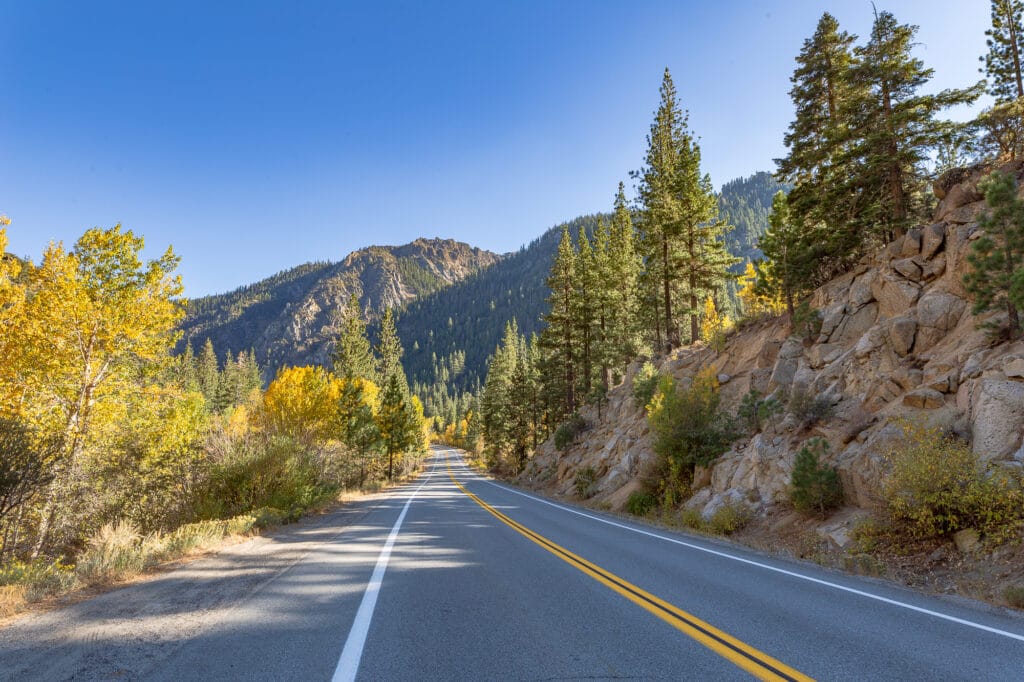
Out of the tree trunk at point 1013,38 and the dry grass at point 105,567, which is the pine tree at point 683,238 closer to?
the tree trunk at point 1013,38

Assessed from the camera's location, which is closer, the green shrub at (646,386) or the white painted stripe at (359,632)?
the white painted stripe at (359,632)

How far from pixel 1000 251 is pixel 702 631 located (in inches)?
468

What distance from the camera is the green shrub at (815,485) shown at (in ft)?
37.1

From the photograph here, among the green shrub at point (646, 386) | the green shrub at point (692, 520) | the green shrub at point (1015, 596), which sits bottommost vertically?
Result: the green shrub at point (692, 520)

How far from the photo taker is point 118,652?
13.7 ft

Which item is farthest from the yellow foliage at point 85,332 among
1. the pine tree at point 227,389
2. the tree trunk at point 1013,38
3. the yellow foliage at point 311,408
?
the pine tree at point 227,389

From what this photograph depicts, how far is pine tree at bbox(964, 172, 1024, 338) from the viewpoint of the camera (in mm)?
10266

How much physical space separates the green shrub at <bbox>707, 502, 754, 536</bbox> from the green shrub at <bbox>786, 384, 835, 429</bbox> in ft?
10.3

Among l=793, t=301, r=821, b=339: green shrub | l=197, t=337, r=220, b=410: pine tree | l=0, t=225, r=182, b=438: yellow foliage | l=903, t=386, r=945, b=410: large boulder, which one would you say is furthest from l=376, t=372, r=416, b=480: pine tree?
l=197, t=337, r=220, b=410: pine tree

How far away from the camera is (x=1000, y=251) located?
425 inches

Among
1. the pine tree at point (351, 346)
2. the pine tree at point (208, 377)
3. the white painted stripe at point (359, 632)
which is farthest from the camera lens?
the pine tree at point (208, 377)

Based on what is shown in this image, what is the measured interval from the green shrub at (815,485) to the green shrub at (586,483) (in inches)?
517

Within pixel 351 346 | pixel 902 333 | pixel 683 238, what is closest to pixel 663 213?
pixel 683 238

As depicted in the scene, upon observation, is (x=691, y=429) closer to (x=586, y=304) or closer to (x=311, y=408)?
(x=586, y=304)
